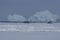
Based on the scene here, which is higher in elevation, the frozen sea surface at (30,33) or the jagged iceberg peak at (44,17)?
the jagged iceberg peak at (44,17)

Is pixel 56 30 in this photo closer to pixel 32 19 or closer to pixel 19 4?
pixel 32 19

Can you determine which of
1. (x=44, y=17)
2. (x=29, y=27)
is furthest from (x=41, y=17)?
(x=29, y=27)

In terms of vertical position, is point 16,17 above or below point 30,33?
above

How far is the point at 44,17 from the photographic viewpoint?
100 cm

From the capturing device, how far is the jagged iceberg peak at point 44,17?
1.00 metres

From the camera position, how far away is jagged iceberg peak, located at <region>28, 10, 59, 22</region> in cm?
100

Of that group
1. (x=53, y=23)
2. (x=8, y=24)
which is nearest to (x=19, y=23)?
(x=8, y=24)

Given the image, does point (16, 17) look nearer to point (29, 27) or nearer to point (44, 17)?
point (29, 27)

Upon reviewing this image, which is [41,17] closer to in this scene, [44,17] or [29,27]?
[44,17]

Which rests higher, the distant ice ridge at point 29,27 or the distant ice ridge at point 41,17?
the distant ice ridge at point 41,17

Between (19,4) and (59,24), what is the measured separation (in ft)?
1.30

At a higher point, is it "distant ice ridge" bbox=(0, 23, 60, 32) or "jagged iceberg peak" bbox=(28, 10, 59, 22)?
"jagged iceberg peak" bbox=(28, 10, 59, 22)

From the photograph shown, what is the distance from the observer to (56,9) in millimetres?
1005

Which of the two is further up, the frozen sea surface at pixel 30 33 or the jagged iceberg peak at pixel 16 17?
the jagged iceberg peak at pixel 16 17
